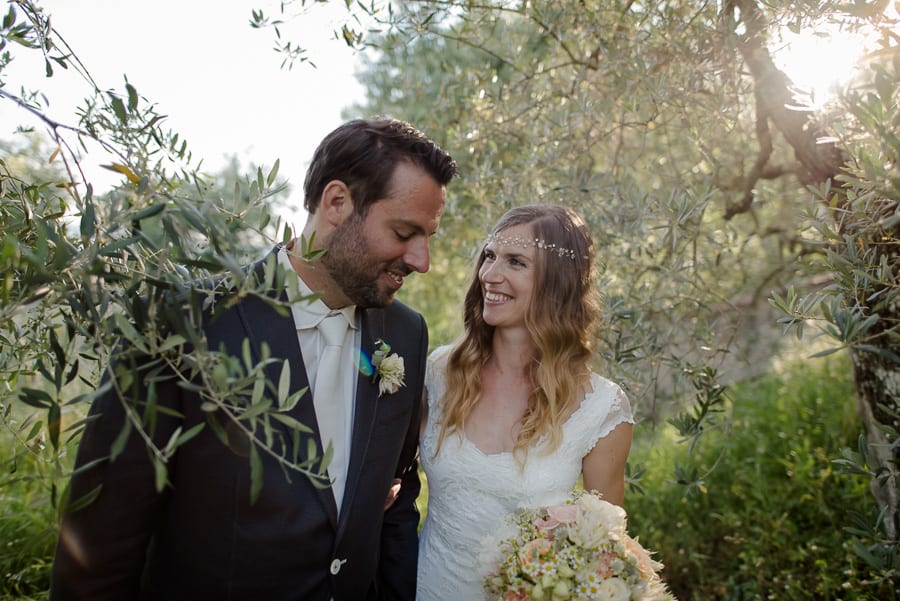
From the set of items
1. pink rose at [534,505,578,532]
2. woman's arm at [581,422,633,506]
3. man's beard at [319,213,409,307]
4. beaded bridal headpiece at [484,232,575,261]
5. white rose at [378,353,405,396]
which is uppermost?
beaded bridal headpiece at [484,232,575,261]

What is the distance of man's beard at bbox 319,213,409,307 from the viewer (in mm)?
2434

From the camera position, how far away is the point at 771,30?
289 centimetres

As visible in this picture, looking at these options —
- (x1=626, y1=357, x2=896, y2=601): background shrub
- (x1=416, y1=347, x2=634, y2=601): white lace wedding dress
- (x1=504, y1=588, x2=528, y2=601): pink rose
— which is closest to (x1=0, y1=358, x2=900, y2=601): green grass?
(x1=626, y1=357, x2=896, y2=601): background shrub

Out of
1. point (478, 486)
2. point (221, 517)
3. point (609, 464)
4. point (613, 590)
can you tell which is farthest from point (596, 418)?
point (221, 517)

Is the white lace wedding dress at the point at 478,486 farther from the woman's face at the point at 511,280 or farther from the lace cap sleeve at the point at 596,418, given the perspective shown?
the woman's face at the point at 511,280

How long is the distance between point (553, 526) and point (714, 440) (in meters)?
4.01

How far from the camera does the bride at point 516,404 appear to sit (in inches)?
113

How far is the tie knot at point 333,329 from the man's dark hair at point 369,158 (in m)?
0.42

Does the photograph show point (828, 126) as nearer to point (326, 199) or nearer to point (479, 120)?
point (326, 199)

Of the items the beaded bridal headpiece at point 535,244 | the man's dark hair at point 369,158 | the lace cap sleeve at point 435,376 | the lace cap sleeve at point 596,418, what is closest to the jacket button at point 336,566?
the lace cap sleeve at point 435,376

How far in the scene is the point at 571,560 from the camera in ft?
6.72

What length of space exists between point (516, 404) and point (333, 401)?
103cm

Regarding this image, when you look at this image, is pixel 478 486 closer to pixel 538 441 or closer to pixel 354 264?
pixel 538 441

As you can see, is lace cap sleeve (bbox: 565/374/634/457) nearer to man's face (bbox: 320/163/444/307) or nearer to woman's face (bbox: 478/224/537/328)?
woman's face (bbox: 478/224/537/328)
